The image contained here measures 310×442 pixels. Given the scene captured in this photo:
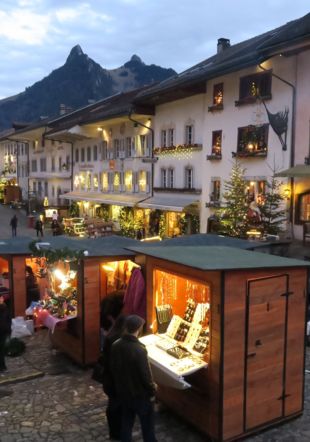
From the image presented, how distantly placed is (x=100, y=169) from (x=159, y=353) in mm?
34089

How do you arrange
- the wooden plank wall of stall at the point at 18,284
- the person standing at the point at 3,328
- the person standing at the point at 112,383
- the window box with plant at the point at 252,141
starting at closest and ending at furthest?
1. the person standing at the point at 112,383
2. the person standing at the point at 3,328
3. the wooden plank wall of stall at the point at 18,284
4. the window box with plant at the point at 252,141

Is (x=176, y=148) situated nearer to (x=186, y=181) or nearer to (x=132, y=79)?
(x=186, y=181)

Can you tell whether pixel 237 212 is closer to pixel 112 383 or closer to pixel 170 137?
→ pixel 170 137

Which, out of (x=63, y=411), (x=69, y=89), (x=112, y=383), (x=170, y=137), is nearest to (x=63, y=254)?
(x=63, y=411)

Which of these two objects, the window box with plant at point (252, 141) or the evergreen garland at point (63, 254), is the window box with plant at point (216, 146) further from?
the evergreen garland at point (63, 254)

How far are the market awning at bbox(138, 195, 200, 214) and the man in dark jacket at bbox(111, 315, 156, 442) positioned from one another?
21215 millimetres

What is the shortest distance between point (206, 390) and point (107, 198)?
31.1 m

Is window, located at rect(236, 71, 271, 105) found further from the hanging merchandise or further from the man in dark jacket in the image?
the man in dark jacket

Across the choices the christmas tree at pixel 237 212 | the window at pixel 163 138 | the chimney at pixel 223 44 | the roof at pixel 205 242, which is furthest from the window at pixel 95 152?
the roof at pixel 205 242

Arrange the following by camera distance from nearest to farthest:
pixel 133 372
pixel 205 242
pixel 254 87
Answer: pixel 133 372 → pixel 205 242 → pixel 254 87

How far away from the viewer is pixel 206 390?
6.75m

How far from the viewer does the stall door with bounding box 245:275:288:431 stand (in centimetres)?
677

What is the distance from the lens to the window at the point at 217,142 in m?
25.7

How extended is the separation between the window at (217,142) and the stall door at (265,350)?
1925 centimetres
